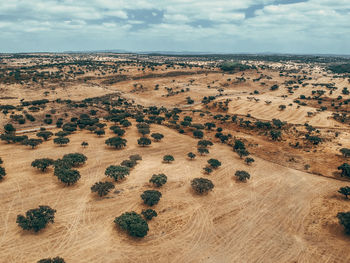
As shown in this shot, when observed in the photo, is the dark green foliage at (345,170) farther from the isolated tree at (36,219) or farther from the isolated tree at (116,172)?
the isolated tree at (36,219)

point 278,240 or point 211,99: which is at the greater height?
point 211,99

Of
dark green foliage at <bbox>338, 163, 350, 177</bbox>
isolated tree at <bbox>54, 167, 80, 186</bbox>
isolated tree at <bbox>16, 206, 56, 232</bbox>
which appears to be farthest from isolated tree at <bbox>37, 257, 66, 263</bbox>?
dark green foliage at <bbox>338, 163, 350, 177</bbox>

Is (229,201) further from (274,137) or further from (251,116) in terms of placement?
(251,116)

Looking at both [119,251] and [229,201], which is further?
[229,201]

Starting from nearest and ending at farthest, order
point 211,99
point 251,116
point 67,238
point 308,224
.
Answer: point 67,238 → point 308,224 → point 251,116 → point 211,99

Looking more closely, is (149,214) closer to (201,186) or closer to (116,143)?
(201,186)

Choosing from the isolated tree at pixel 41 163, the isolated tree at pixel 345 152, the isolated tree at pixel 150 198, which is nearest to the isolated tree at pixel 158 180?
the isolated tree at pixel 150 198

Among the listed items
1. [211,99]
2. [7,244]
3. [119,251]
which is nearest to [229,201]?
[119,251]
